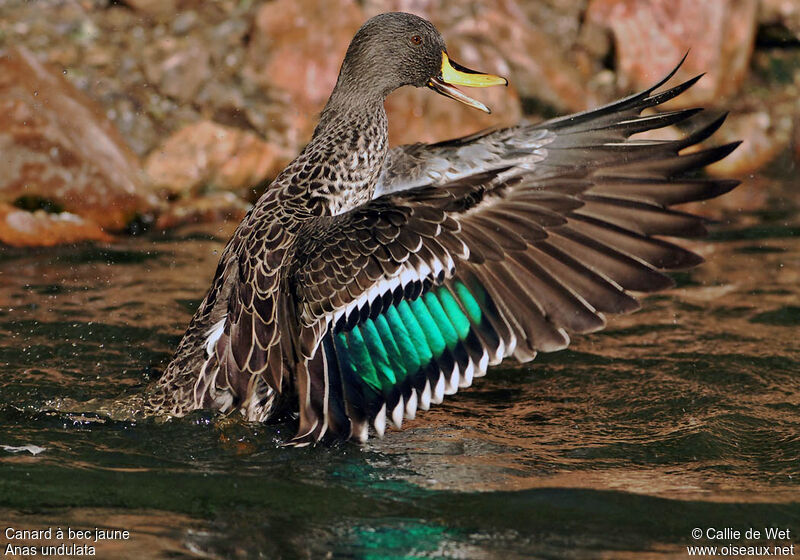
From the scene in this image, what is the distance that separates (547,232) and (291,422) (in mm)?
1361

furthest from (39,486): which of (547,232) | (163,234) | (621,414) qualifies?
(163,234)

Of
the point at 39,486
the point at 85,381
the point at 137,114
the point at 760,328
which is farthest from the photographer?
the point at 137,114

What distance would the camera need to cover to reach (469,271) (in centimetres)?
396

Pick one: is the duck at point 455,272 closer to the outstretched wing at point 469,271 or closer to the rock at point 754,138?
the outstretched wing at point 469,271

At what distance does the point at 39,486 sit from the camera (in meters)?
3.74

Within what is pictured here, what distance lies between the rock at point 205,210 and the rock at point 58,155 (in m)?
0.15

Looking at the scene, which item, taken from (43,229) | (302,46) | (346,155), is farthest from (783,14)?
(43,229)

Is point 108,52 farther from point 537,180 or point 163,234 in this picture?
point 537,180

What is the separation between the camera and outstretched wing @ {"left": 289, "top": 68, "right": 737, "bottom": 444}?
3873 millimetres

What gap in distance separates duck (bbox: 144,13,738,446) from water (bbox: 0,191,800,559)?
0.31 metres

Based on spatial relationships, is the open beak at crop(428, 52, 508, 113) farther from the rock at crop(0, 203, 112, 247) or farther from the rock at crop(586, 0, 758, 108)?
the rock at crop(586, 0, 758, 108)

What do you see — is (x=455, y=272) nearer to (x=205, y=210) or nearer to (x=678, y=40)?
(x=205, y=210)

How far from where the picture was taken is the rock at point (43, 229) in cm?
662

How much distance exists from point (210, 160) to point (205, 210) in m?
0.45
